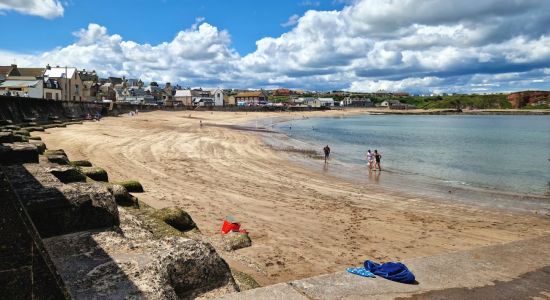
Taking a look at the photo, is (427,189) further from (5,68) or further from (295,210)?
(5,68)

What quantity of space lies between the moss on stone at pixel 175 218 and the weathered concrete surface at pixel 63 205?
10.3ft

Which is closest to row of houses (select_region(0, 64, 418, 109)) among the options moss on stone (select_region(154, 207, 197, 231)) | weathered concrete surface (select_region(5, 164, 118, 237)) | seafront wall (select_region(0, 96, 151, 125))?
seafront wall (select_region(0, 96, 151, 125))

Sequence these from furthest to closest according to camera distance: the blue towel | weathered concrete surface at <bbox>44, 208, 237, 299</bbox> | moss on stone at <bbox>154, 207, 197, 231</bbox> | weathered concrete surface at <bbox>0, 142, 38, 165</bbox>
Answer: moss on stone at <bbox>154, 207, 197, 231</bbox>, weathered concrete surface at <bbox>0, 142, 38, 165</bbox>, the blue towel, weathered concrete surface at <bbox>44, 208, 237, 299</bbox>

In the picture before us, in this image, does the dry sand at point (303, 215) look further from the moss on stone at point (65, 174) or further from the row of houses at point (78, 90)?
the row of houses at point (78, 90)

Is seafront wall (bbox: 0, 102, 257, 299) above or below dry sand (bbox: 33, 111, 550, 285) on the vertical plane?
above

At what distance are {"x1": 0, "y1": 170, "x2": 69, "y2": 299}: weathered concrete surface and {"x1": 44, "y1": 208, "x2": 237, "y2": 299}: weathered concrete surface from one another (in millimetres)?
1142

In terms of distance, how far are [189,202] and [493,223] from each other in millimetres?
11173

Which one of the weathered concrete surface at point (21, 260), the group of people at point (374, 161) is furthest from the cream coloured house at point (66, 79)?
the weathered concrete surface at point (21, 260)

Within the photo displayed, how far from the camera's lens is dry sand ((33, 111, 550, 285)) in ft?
32.8

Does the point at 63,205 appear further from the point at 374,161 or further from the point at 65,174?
the point at 374,161

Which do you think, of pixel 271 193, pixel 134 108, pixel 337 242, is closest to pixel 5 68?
pixel 134 108

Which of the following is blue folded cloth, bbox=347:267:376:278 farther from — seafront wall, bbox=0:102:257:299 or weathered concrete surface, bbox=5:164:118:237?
weathered concrete surface, bbox=5:164:118:237

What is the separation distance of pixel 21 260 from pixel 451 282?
4.22 metres

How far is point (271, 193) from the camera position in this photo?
58.3 feet
